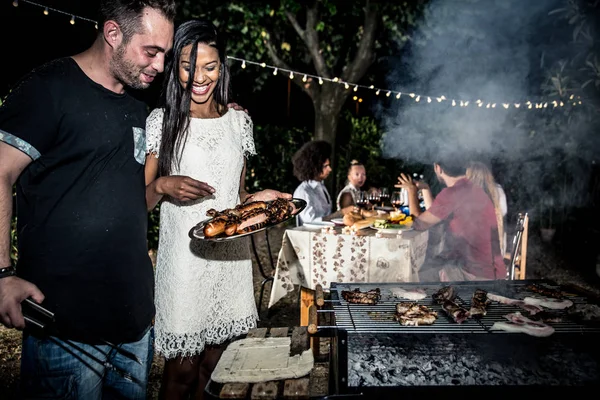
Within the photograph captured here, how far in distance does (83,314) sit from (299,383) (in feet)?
3.95

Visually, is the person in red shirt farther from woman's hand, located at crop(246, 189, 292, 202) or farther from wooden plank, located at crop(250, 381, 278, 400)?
wooden plank, located at crop(250, 381, 278, 400)

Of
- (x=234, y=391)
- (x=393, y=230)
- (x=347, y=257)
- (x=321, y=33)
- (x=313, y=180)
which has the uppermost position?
(x=321, y=33)

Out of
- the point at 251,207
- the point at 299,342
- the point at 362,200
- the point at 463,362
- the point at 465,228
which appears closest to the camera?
the point at 299,342

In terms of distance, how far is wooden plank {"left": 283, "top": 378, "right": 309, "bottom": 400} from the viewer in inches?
86.6

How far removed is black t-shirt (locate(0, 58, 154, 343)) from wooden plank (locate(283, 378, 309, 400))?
0.93 m

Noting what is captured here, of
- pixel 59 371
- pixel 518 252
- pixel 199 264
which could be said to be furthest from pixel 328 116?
pixel 59 371

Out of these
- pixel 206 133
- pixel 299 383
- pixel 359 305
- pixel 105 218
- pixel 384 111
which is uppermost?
pixel 384 111

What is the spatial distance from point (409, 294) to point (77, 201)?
265 cm

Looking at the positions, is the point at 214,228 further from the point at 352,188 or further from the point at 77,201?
the point at 352,188

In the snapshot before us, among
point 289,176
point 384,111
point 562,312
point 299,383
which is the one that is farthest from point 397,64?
point 299,383

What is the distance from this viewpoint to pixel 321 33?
12000mm

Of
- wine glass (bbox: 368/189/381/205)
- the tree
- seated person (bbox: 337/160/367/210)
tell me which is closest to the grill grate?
wine glass (bbox: 368/189/381/205)

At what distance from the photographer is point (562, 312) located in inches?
128

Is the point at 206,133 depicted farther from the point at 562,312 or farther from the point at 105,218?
the point at 562,312
